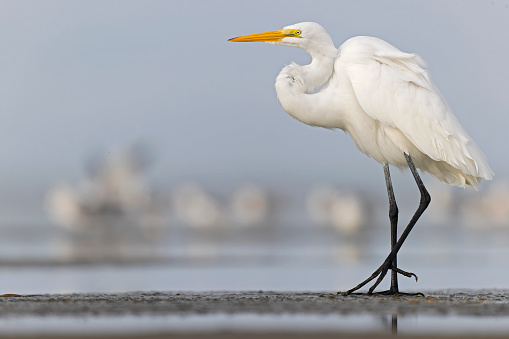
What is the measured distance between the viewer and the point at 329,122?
350 inches

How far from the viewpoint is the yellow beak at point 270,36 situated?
30.1 ft

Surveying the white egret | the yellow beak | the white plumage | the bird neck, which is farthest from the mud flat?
the yellow beak

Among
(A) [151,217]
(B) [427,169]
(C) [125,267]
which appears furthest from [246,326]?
(A) [151,217]

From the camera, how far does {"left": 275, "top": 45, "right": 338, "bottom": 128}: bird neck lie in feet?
28.6

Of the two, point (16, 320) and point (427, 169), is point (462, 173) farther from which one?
point (16, 320)

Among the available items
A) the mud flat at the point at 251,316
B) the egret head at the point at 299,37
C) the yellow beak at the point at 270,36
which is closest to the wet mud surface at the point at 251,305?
the mud flat at the point at 251,316

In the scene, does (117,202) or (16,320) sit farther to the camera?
(117,202)

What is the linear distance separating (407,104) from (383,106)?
255mm

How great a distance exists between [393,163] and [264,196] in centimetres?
2468

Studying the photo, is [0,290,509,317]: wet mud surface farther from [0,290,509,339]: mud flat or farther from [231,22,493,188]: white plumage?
[231,22,493,188]: white plumage

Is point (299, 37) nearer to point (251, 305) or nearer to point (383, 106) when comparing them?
point (383, 106)

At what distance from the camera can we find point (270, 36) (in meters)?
9.20

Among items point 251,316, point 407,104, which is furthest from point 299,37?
point 251,316

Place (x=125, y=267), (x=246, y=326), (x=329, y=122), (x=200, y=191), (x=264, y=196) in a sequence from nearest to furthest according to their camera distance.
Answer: (x=246, y=326)
(x=329, y=122)
(x=125, y=267)
(x=200, y=191)
(x=264, y=196)
